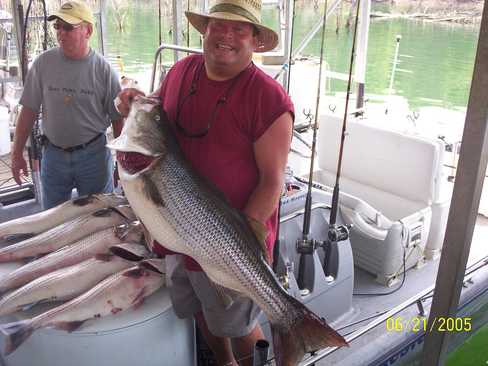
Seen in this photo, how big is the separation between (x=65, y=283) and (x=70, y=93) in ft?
5.05

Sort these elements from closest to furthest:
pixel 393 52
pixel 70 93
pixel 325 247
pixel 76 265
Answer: pixel 76 265 → pixel 325 247 → pixel 70 93 → pixel 393 52

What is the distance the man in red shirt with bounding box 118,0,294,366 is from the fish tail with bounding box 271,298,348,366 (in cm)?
26

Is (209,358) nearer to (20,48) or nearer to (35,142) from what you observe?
(35,142)

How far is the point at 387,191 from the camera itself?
4.37 metres

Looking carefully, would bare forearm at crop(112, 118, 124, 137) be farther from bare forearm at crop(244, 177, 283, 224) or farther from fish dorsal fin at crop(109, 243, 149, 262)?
bare forearm at crop(244, 177, 283, 224)

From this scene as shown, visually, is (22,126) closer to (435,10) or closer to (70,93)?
(70,93)

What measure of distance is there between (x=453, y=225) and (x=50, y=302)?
1.63 meters

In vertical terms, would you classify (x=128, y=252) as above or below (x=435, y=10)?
below

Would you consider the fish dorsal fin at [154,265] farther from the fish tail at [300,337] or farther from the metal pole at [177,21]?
the metal pole at [177,21]

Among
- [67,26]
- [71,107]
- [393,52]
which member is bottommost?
[393,52]

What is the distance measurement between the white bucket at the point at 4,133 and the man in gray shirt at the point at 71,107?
3.11 metres

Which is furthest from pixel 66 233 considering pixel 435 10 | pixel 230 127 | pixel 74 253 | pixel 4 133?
pixel 435 10

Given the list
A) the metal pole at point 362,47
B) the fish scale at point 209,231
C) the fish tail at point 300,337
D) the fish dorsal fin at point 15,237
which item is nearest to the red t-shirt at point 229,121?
the fish scale at point 209,231

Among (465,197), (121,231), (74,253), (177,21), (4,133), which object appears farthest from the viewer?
(4,133)
